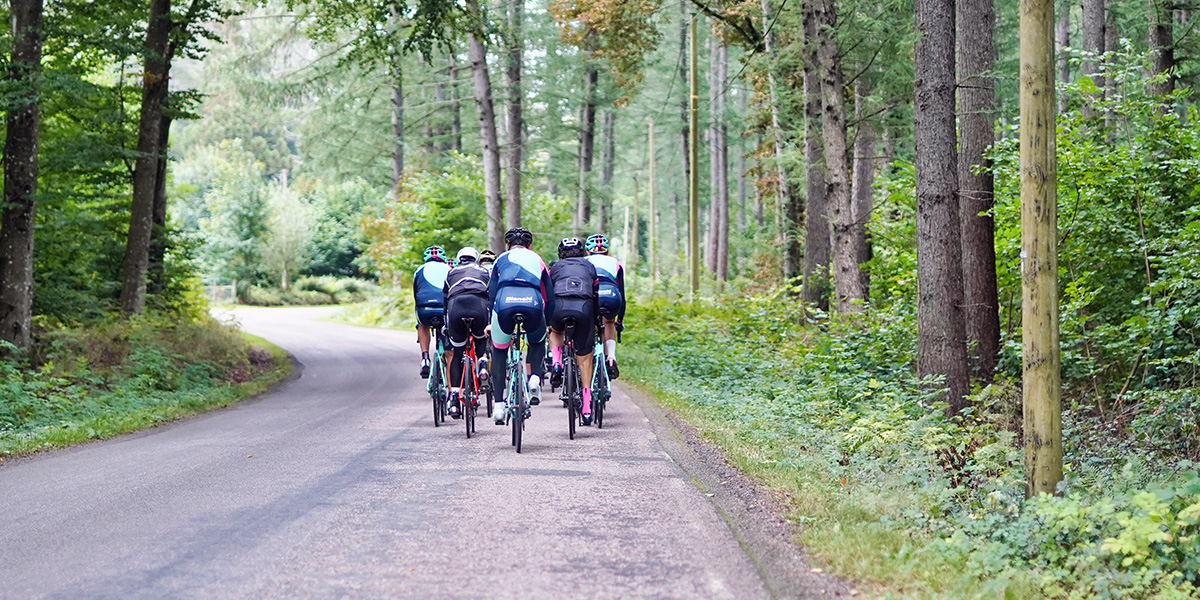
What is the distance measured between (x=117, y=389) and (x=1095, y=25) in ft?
61.5

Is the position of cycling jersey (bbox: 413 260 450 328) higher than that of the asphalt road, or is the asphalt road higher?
cycling jersey (bbox: 413 260 450 328)

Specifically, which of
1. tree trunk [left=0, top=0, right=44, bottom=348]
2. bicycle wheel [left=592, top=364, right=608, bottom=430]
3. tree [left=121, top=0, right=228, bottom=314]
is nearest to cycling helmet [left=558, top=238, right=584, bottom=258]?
bicycle wheel [left=592, top=364, right=608, bottom=430]

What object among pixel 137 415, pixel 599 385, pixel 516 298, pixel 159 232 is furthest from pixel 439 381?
pixel 159 232

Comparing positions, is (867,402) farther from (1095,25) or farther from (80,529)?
(1095,25)

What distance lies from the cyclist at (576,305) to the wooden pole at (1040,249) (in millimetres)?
4947

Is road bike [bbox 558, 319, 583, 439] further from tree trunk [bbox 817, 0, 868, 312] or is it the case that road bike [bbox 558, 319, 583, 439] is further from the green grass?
tree trunk [bbox 817, 0, 868, 312]

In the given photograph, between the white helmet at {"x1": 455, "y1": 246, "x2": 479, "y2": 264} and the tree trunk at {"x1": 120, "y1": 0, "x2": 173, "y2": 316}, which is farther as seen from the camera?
the tree trunk at {"x1": 120, "y1": 0, "x2": 173, "y2": 316}

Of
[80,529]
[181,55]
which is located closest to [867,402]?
[80,529]

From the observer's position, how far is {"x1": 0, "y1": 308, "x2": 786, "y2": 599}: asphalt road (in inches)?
206

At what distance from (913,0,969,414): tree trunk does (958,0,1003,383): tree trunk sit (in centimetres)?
44

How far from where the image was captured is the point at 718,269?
41.3m

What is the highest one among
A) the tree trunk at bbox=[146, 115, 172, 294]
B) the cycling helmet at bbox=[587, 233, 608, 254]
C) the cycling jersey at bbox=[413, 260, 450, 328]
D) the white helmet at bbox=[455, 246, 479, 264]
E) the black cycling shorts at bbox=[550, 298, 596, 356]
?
the tree trunk at bbox=[146, 115, 172, 294]

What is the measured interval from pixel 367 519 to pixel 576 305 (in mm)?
4310

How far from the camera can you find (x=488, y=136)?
24.2 meters
